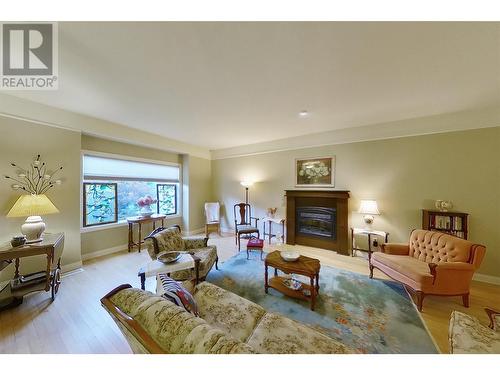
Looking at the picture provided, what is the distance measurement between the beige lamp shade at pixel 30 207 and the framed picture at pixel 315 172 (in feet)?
14.7

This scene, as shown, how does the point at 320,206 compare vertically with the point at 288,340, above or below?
above

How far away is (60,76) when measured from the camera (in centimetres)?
196

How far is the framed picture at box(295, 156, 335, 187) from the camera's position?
3.99 m

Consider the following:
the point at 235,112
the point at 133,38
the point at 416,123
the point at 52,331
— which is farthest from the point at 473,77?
the point at 52,331

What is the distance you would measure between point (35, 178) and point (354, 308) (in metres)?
4.75

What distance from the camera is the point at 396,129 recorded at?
10.8 feet

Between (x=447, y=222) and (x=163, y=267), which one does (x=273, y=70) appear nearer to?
(x=163, y=267)

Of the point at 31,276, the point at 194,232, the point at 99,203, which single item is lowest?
the point at 194,232

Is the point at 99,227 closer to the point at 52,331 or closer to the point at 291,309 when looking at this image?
the point at 52,331

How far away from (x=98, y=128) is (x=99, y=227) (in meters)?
1.96

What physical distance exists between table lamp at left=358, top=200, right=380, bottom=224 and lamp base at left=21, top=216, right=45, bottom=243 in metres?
5.05

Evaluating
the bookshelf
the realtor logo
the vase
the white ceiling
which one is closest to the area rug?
the bookshelf

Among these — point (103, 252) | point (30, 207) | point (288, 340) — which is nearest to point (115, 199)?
point (103, 252)

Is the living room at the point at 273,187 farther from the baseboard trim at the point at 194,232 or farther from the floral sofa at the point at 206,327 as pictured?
the baseboard trim at the point at 194,232
